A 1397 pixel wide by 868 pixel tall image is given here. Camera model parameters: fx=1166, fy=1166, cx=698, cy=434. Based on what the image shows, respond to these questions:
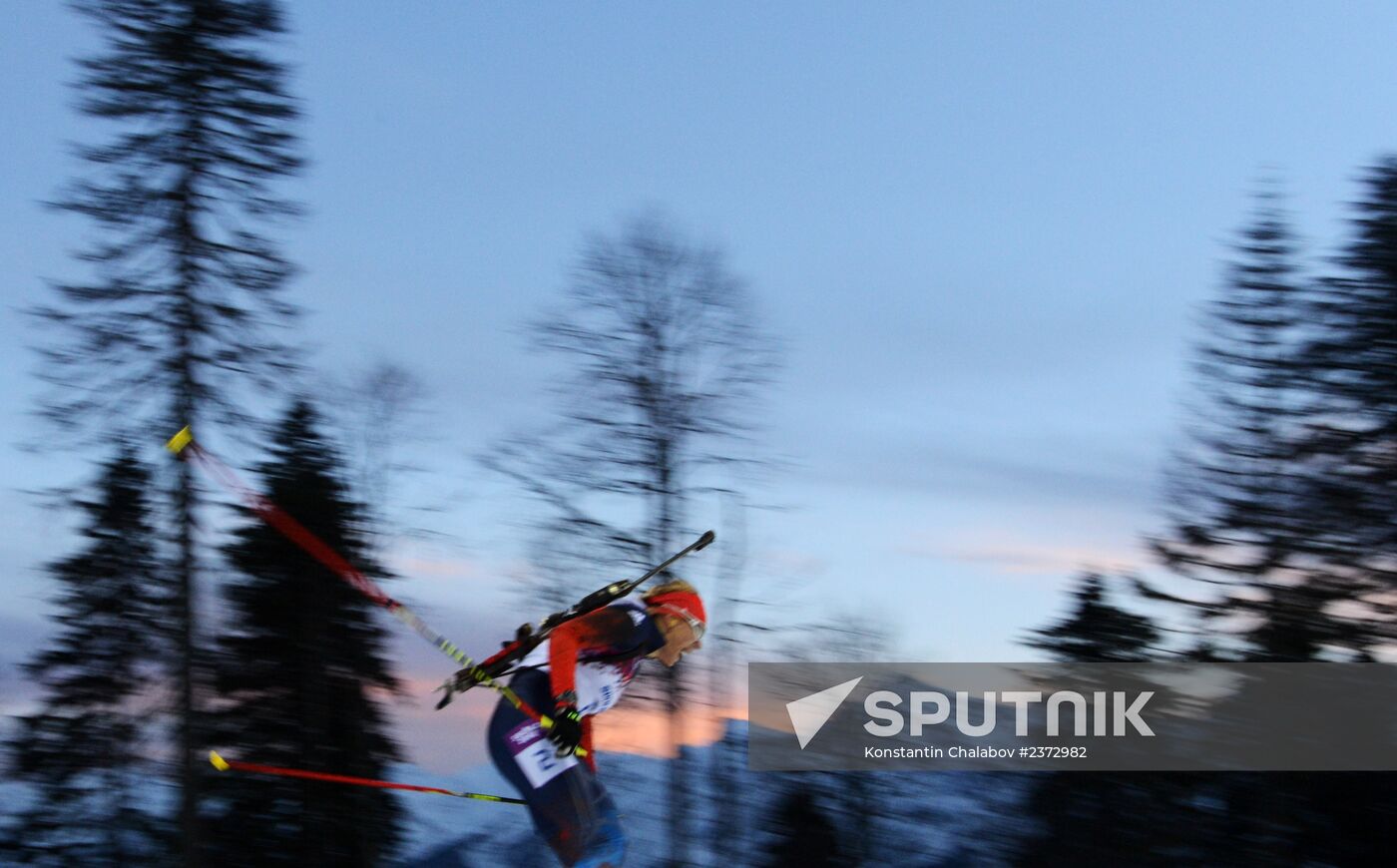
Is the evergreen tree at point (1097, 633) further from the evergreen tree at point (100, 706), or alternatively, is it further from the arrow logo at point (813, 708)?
the evergreen tree at point (100, 706)

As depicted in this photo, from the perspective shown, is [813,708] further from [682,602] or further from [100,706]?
[682,602]

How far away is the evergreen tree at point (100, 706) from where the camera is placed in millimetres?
13211

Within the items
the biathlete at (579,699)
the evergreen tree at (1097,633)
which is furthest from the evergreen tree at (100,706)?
the evergreen tree at (1097,633)

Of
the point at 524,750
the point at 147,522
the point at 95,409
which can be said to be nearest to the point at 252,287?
the point at 95,409

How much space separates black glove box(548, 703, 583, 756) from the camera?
→ 17.9 feet

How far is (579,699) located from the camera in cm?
585

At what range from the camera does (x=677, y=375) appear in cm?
1502

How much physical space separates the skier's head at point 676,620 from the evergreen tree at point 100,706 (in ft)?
27.6

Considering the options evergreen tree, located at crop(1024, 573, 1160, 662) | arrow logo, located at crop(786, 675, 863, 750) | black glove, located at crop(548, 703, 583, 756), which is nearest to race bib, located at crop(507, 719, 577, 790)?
black glove, located at crop(548, 703, 583, 756)

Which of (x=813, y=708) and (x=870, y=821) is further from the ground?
(x=813, y=708)

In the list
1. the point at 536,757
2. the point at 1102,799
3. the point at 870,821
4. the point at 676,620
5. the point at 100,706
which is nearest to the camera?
the point at 536,757

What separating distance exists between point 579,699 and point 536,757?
1.15ft

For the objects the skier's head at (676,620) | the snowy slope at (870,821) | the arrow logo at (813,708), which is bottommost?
the snowy slope at (870,821)

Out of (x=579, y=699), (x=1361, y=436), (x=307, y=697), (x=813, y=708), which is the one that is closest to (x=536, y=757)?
(x=579, y=699)
